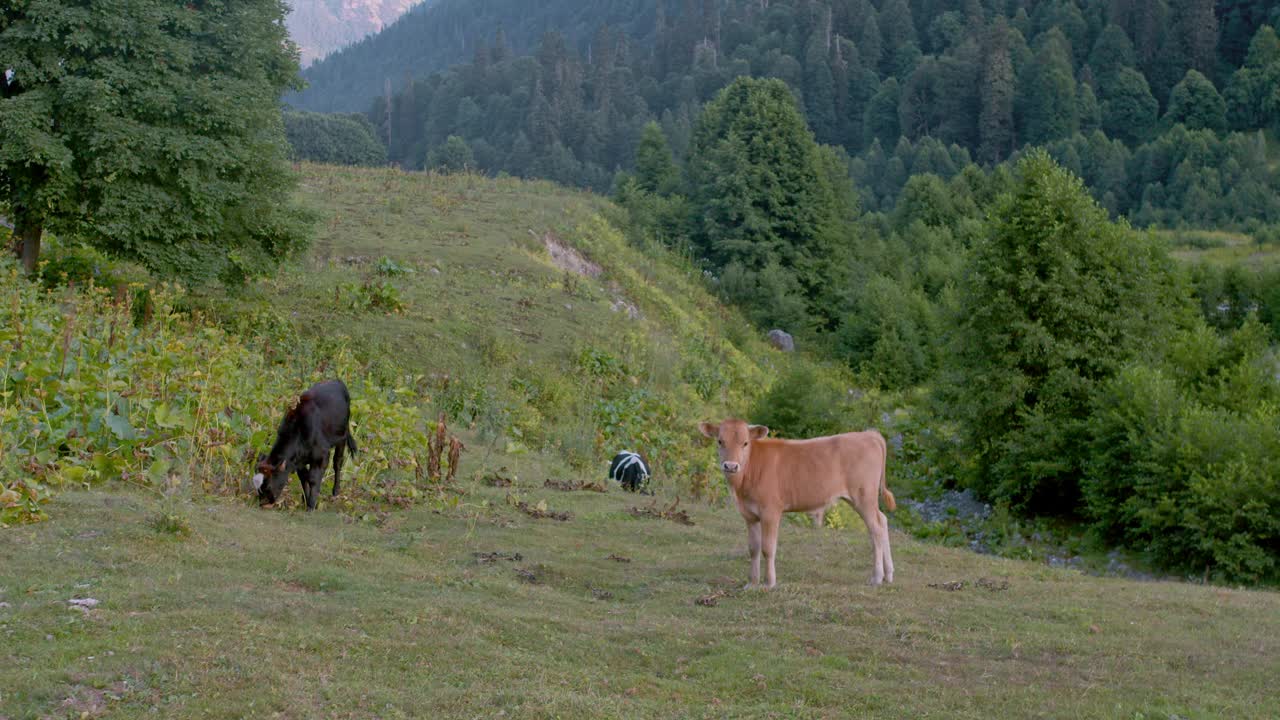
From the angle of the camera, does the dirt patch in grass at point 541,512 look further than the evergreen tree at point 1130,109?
No

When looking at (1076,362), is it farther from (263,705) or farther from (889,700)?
(263,705)

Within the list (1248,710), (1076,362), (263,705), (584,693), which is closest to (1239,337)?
(1076,362)

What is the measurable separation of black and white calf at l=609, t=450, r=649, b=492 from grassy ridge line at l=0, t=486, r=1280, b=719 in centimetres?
677

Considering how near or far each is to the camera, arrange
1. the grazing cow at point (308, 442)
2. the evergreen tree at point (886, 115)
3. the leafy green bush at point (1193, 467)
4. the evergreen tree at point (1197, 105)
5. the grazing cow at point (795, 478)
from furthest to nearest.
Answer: the evergreen tree at point (886, 115) < the evergreen tree at point (1197, 105) < the leafy green bush at point (1193, 467) < the grazing cow at point (308, 442) < the grazing cow at point (795, 478)

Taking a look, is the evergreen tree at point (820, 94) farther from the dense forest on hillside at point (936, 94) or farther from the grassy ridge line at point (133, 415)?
the grassy ridge line at point (133, 415)

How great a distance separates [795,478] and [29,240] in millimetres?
16615

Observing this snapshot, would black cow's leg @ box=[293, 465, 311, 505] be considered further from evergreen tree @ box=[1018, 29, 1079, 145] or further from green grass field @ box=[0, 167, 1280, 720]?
evergreen tree @ box=[1018, 29, 1079, 145]

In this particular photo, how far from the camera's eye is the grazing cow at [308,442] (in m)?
12.1

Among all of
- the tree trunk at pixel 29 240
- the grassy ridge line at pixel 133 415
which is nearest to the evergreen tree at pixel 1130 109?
the tree trunk at pixel 29 240

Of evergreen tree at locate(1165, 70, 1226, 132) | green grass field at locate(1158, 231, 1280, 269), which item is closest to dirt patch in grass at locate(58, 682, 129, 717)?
green grass field at locate(1158, 231, 1280, 269)

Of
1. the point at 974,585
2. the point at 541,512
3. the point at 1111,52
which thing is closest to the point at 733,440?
the point at 974,585

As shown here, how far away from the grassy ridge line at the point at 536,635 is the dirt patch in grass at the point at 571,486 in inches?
203

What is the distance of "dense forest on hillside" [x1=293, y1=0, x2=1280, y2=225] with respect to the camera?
9444 centimetres

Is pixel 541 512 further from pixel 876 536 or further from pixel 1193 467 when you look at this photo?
pixel 1193 467
